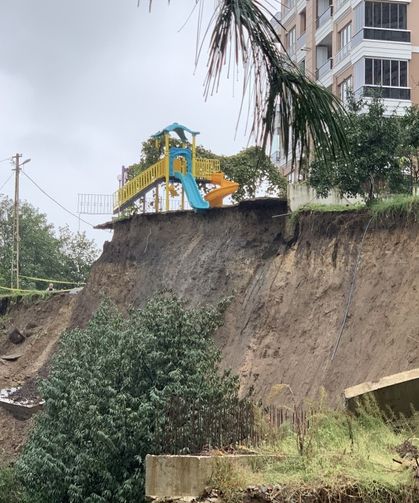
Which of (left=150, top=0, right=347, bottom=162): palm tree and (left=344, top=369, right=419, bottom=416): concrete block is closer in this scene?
(left=150, top=0, right=347, bottom=162): palm tree

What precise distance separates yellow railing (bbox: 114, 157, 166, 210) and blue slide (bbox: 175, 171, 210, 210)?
2.59ft

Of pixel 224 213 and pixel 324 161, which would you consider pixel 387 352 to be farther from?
pixel 324 161

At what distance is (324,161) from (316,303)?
18.1 meters

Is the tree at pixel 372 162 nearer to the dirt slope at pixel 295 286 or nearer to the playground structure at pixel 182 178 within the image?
the dirt slope at pixel 295 286

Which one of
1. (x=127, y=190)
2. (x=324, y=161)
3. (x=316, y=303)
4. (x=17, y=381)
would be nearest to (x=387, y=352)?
(x=316, y=303)

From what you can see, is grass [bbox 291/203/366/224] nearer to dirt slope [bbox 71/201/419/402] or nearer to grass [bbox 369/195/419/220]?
dirt slope [bbox 71/201/419/402]

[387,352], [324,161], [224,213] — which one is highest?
[224,213]

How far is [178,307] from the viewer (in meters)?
16.8

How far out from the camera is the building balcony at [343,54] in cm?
3666

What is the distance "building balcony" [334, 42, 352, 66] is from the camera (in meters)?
36.7

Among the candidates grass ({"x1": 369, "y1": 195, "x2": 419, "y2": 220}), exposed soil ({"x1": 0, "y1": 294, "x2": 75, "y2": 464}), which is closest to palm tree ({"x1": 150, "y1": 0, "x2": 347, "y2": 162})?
grass ({"x1": 369, "y1": 195, "x2": 419, "y2": 220})

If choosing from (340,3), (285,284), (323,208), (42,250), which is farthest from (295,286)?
(42,250)

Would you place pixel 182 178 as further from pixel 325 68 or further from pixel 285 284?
pixel 325 68

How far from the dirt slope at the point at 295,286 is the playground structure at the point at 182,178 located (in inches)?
28.4
